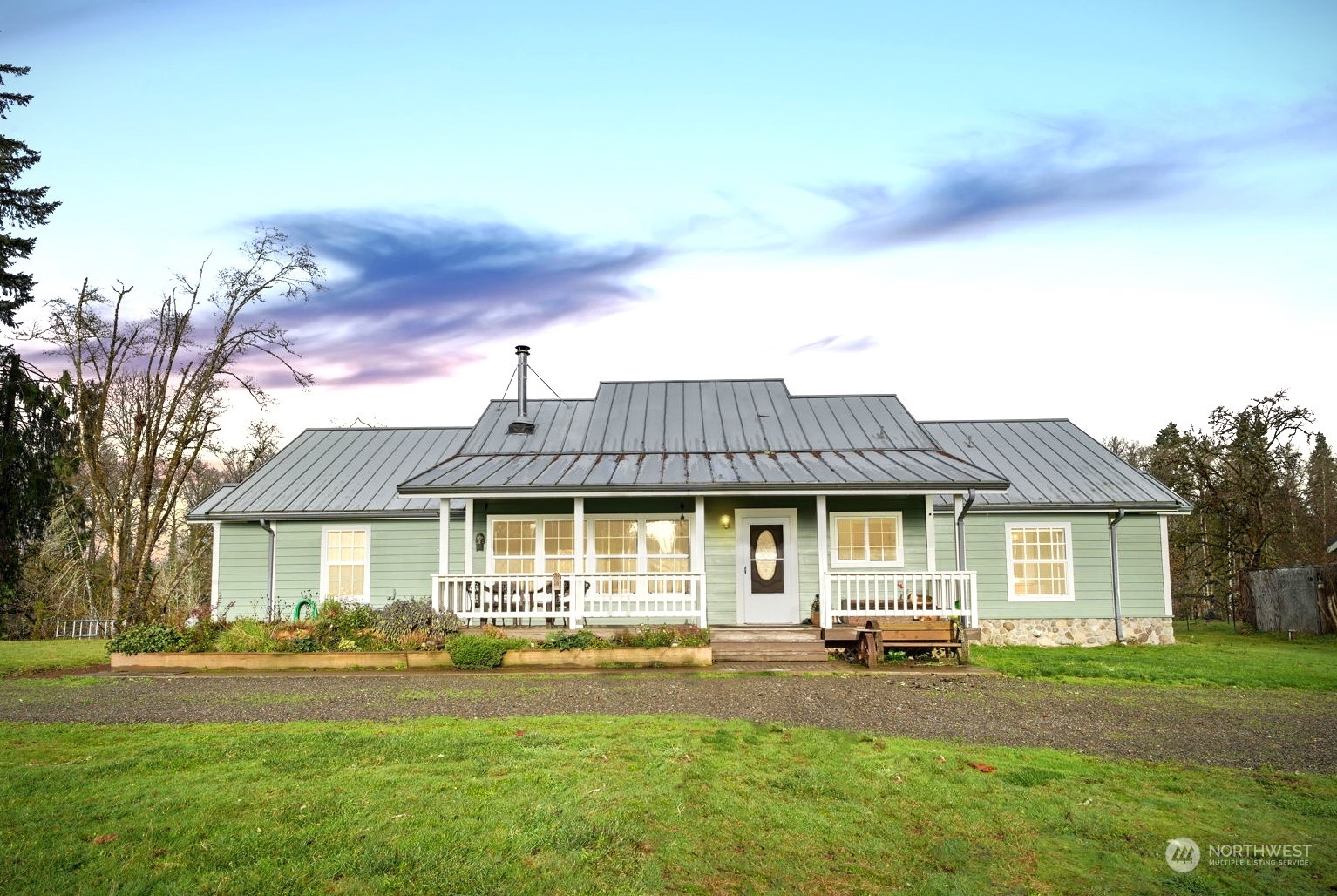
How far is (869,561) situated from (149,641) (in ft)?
42.9

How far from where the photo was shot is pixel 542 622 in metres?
15.9

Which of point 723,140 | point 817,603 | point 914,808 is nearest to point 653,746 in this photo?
point 914,808

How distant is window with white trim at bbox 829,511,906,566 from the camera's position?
16.5 metres

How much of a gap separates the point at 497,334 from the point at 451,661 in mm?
13275

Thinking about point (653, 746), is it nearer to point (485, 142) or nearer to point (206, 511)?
point (485, 142)

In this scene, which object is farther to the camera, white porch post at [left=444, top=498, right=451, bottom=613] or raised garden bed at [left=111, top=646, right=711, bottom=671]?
white porch post at [left=444, top=498, right=451, bottom=613]

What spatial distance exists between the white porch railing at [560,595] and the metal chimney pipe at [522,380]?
5.06 metres

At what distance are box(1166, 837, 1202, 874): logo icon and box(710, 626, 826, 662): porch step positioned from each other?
902 centimetres

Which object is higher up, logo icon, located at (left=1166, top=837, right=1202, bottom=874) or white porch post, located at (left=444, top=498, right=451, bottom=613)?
white porch post, located at (left=444, top=498, right=451, bottom=613)

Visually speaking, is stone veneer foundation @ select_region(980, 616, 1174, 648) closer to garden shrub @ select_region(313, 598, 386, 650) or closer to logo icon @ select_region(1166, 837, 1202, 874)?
garden shrub @ select_region(313, 598, 386, 650)

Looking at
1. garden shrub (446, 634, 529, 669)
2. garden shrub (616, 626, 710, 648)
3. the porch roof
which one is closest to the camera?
garden shrub (446, 634, 529, 669)

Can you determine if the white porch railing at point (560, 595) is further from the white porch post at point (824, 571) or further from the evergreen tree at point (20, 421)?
the evergreen tree at point (20, 421)

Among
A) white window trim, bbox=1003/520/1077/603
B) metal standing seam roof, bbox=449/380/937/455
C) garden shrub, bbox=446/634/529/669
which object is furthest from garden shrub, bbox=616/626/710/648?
white window trim, bbox=1003/520/1077/603

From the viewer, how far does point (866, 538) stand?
1664 cm
